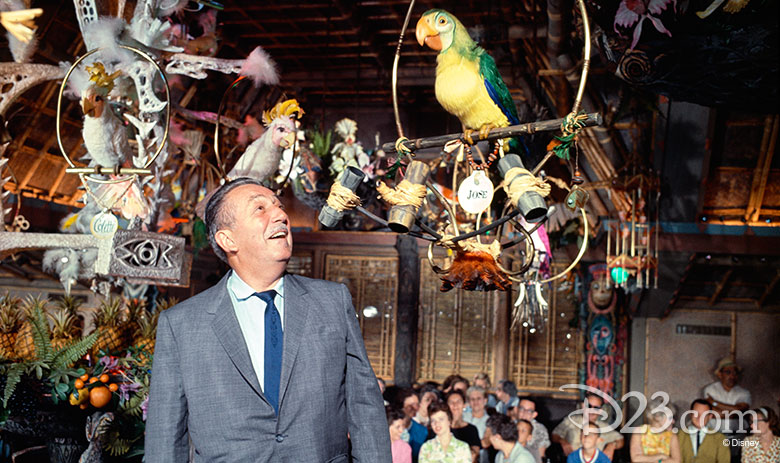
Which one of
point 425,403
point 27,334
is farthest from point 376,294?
point 27,334

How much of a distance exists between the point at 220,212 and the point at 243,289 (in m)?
0.26

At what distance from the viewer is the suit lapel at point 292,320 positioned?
81.4 inches

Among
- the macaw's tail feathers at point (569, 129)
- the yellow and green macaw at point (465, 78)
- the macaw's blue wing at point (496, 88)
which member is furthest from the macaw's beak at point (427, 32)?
the macaw's tail feathers at point (569, 129)

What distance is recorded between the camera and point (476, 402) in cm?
745

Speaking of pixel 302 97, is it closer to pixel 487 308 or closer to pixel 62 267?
pixel 487 308

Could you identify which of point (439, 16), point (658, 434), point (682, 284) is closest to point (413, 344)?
point (682, 284)

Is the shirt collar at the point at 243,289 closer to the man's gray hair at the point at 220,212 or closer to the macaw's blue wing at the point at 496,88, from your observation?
the man's gray hair at the point at 220,212

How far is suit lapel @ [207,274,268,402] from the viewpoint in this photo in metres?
2.05

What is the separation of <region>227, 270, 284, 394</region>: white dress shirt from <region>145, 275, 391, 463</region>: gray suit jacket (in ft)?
0.11

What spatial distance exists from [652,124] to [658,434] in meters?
2.89

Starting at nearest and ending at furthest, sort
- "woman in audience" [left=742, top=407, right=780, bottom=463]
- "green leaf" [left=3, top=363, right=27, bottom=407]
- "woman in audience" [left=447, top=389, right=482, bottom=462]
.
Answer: "green leaf" [left=3, top=363, right=27, bottom=407], "woman in audience" [left=742, top=407, right=780, bottom=463], "woman in audience" [left=447, top=389, right=482, bottom=462]

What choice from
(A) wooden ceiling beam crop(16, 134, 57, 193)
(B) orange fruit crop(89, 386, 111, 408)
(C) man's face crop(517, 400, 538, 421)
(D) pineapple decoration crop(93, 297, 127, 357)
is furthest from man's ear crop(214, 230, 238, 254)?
(A) wooden ceiling beam crop(16, 134, 57, 193)

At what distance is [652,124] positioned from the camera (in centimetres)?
700

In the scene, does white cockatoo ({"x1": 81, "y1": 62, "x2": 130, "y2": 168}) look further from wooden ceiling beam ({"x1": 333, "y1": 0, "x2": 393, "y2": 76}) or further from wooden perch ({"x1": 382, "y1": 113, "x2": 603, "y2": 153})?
wooden ceiling beam ({"x1": 333, "y1": 0, "x2": 393, "y2": 76})
